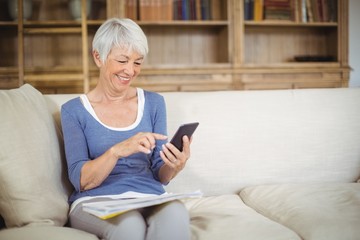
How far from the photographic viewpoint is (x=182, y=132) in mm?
1287

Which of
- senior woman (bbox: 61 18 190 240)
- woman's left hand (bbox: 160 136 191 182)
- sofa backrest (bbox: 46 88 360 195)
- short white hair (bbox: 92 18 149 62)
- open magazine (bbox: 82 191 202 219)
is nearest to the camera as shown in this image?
open magazine (bbox: 82 191 202 219)

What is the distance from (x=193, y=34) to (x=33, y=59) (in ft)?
4.14

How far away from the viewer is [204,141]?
1755 mm

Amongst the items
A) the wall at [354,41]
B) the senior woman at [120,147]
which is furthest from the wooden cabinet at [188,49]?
the senior woman at [120,147]

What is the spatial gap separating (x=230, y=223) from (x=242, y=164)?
0.46 meters

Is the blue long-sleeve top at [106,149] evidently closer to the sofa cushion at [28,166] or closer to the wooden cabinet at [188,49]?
the sofa cushion at [28,166]

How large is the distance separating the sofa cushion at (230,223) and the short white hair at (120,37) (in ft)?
1.84

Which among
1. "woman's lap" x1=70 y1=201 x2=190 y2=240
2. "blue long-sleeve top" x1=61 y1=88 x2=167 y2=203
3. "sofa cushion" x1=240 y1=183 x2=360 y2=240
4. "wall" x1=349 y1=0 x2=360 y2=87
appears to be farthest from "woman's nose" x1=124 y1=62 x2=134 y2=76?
"wall" x1=349 y1=0 x2=360 y2=87

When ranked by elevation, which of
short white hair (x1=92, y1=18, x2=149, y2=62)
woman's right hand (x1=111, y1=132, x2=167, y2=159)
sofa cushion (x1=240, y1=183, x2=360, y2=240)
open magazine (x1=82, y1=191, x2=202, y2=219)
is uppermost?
short white hair (x1=92, y1=18, x2=149, y2=62)

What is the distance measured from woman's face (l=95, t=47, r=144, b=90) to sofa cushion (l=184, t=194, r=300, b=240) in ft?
1.61

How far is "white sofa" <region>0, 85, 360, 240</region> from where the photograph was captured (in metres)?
1.24

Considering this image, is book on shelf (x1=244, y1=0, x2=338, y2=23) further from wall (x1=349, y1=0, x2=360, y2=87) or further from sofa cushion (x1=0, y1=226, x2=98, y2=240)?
sofa cushion (x1=0, y1=226, x2=98, y2=240)

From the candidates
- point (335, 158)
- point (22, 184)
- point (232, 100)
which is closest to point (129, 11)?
point (232, 100)

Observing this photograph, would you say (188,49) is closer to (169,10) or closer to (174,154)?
(169,10)
